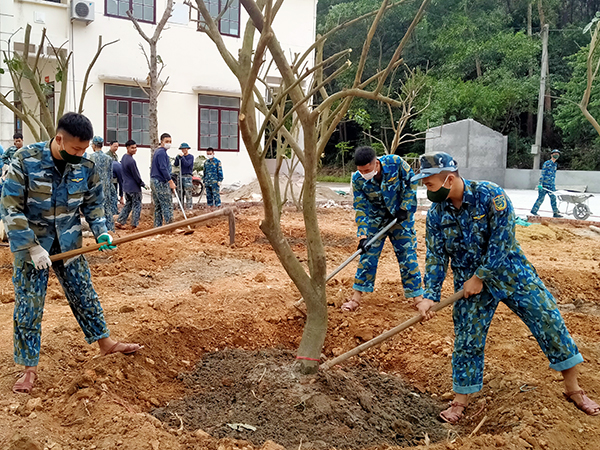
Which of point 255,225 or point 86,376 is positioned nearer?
point 86,376

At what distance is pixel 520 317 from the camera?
326 centimetres

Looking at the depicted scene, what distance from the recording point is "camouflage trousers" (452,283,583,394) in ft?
10.4

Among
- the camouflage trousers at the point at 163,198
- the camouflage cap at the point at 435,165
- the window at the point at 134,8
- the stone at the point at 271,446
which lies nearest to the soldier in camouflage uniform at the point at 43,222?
the stone at the point at 271,446

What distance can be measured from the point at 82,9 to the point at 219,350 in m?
12.9

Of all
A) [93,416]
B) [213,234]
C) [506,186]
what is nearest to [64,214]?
[93,416]

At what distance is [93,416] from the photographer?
302 centimetres

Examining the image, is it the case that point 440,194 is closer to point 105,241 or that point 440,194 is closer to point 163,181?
point 105,241

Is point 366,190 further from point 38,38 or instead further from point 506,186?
point 506,186

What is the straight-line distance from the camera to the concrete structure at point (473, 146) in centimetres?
2248

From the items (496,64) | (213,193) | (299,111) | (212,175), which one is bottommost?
(213,193)

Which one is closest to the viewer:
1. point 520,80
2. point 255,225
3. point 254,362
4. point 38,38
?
point 254,362

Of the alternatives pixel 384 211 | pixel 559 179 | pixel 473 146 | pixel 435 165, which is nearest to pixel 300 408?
pixel 435 165

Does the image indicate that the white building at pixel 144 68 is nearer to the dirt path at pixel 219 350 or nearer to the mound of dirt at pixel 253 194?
the mound of dirt at pixel 253 194

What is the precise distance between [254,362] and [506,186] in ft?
71.7
